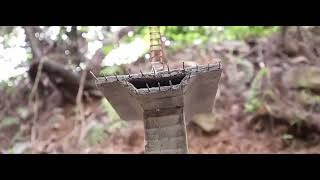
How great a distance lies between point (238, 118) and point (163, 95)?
4.65 metres

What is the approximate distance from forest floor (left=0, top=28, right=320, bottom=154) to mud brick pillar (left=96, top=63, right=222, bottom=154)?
3.48m

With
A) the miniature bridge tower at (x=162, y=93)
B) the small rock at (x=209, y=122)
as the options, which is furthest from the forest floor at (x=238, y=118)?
the miniature bridge tower at (x=162, y=93)

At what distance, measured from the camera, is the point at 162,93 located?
2359mm

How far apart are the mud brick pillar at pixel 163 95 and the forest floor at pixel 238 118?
137 inches

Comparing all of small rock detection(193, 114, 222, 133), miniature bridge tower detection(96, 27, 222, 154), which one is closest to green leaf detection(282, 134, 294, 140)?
small rock detection(193, 114, 222, 133)

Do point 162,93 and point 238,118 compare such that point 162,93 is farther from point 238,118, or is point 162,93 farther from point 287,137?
point 238,118

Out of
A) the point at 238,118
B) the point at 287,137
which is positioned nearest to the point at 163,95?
the point at 287,137

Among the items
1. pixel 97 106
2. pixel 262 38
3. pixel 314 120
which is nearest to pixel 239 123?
pixel 314 120

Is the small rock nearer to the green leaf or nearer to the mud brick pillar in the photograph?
the green leaf

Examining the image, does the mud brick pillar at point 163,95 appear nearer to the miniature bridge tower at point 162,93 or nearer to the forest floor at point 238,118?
the miniature bridge tower at point 162,93

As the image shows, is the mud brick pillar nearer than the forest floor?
Yes

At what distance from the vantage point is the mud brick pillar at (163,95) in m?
2.35

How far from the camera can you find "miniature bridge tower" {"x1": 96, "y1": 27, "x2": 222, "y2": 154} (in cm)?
235
